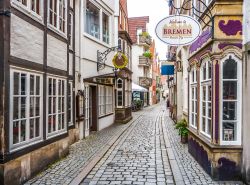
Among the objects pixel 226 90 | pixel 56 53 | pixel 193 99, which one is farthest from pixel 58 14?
pixel 226 90

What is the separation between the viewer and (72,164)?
937cm

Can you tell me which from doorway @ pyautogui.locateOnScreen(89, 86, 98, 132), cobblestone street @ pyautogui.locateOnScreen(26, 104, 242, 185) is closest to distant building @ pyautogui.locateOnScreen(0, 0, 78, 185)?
cobblestone street @ pyautogui.locateOnScreen(26, 104, 242, 185)

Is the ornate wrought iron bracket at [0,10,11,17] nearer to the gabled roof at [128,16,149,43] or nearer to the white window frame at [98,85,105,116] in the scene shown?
the white window frame at [98,85,105,116]

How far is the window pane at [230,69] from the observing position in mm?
7484

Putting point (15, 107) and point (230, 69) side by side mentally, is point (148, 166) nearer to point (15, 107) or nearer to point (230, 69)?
point (230, 69)

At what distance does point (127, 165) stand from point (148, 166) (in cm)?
58

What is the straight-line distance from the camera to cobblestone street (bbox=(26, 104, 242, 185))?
306 inches

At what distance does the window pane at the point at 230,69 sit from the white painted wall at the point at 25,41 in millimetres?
4400

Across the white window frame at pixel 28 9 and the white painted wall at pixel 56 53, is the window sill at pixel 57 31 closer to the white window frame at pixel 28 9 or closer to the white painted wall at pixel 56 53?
the white painted wall at pixel 56 53

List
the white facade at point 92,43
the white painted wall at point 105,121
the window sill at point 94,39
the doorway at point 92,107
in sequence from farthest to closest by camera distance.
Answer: the white painted wall at point 105,121, the doorway at point 92,107, the window sill at point 94,39, the white facade at point 92,43

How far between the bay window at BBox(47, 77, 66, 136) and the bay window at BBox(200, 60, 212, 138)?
13.3 ft

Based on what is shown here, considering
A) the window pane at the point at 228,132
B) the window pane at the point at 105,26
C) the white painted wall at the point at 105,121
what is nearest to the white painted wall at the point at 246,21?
the window pane at the point at 228,132

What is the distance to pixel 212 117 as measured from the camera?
25.0ft

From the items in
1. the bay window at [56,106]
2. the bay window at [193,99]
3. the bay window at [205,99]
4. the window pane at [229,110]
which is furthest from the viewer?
the bay window at [193,99]
